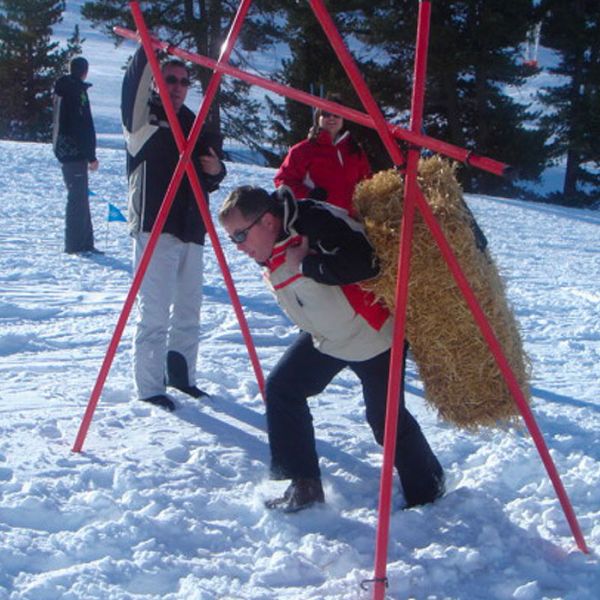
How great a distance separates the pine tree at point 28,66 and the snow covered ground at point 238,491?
88.0 feet

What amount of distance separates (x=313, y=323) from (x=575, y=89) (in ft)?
87.1

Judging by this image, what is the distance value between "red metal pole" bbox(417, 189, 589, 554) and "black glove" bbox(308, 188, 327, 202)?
210cm

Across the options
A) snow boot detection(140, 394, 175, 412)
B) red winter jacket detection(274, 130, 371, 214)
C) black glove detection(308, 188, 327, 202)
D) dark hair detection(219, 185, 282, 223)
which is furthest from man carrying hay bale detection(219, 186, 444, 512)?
red winter jacket detection(274, 130, 371, 214)

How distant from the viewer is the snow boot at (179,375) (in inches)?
197

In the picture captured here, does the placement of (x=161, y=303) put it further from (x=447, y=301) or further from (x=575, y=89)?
(x=575, y=89)

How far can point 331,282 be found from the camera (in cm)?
325

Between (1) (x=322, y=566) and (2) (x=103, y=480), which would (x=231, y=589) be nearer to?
(1) (x=322, y=566)

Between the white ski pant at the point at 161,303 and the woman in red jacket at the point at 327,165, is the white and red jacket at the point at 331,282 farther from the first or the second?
the woman in red jacket at the point at 327,165

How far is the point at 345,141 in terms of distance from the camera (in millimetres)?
5562

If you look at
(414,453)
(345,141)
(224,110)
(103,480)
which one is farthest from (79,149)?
(224,110)

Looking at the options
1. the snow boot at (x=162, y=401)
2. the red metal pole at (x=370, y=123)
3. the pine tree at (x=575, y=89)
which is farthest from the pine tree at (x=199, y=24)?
the red metal pole at (x=370, y=123)

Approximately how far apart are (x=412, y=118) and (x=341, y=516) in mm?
1652

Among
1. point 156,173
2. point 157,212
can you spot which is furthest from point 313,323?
point 156,173

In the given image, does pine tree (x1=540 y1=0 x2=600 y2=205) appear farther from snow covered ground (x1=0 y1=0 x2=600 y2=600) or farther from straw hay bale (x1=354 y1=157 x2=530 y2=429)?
straw hay bale (x1=354 y1=157 x2=530 y2=429)
